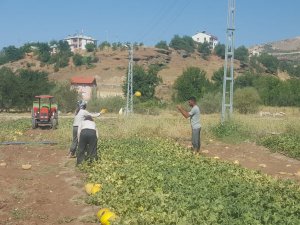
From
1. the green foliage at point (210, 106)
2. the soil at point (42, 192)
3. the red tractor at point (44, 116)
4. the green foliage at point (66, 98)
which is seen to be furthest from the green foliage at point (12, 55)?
the soil at point (42, 192)

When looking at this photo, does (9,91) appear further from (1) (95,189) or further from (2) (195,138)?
(1) (95,189)

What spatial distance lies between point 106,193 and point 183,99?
5787 centimetres

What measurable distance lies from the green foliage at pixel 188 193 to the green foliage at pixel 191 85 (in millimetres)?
53723

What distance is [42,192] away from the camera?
990 centimetres

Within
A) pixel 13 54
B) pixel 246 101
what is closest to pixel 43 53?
pixel 13 54

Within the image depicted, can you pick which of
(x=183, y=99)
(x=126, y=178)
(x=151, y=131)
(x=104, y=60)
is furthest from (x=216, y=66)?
(x=126, y=178)

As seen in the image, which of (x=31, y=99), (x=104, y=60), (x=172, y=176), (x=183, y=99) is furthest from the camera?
(x=104, y=60)

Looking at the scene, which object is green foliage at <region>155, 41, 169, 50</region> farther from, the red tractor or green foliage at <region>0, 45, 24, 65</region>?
the red tractor

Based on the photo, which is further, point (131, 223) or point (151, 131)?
point (151, 131)

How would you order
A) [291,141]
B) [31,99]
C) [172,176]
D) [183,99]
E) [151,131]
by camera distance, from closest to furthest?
[172,176], [291,141], [151,131], [31,99], [183,99]

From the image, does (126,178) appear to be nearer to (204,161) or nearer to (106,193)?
(106,193)

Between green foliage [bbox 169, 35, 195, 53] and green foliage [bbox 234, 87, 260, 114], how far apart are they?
301 feet

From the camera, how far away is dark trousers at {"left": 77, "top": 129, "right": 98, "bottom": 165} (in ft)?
40.7

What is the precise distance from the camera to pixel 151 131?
19922mm
